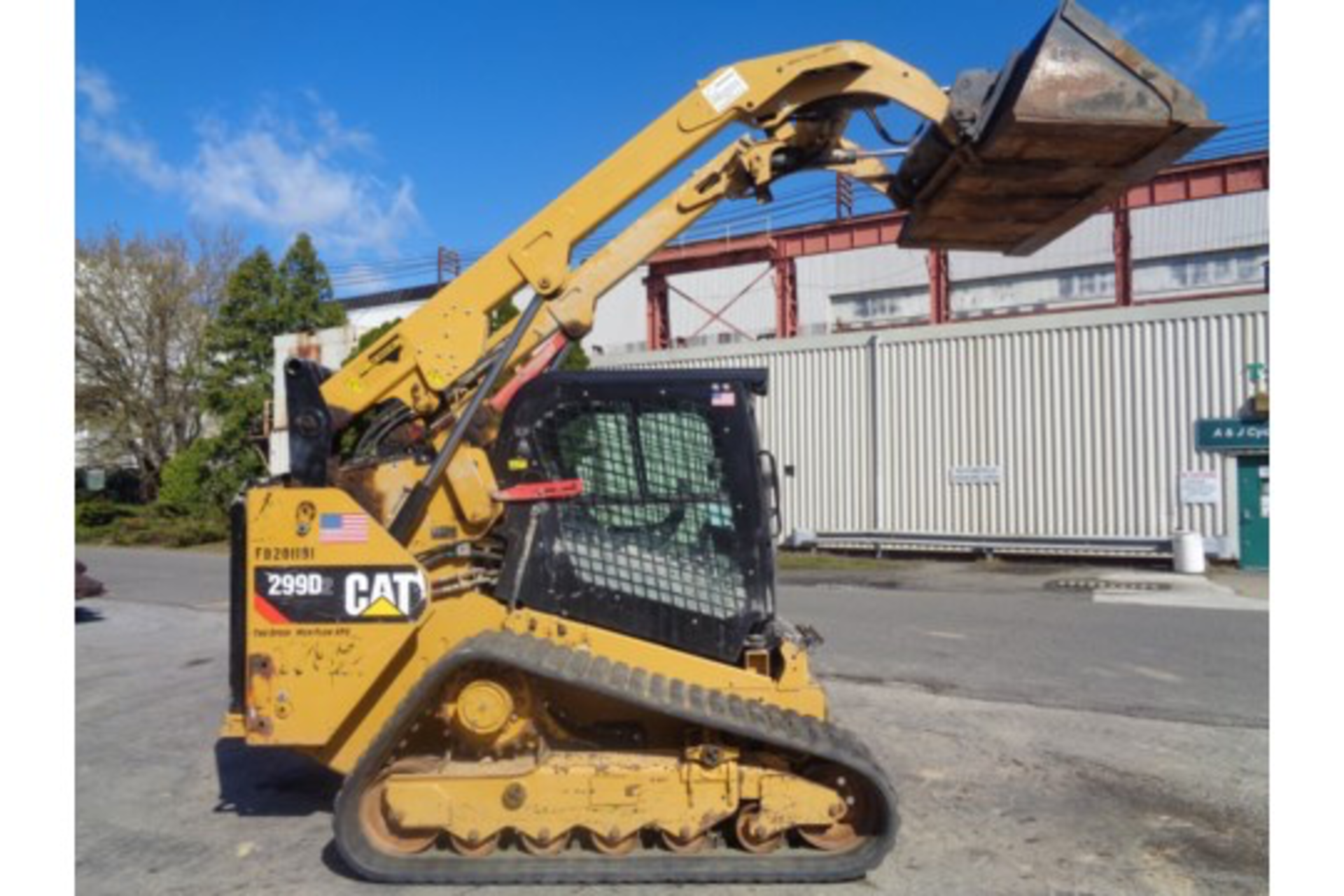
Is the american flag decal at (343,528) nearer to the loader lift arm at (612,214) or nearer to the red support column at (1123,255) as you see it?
the loader lift arm at (612,214)

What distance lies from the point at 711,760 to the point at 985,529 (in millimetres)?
15259

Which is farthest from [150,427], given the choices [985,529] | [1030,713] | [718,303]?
[1030,713]

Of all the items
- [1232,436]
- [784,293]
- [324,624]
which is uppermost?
[784,293]

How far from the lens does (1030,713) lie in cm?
646

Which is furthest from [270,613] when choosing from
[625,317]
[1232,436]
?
[625,317]

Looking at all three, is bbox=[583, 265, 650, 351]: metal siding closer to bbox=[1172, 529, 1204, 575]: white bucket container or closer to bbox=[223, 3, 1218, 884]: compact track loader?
bbox=[1172, 529, 1204, 575]: white bucket container

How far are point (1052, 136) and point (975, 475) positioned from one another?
49.2 ft

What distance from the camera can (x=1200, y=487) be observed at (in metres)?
16.2

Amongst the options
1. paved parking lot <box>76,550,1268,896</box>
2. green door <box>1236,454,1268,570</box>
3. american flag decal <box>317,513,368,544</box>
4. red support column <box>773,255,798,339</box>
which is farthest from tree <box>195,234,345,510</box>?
american flag decal <box>317,513,368,544</box>

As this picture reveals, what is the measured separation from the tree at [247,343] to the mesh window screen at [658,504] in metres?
24.8

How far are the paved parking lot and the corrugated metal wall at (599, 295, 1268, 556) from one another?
6.26 metres

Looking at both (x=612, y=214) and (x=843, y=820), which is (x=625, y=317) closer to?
(x=612, y=214)

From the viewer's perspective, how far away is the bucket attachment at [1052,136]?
12.3 feet

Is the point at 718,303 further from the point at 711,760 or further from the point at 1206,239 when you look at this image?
the point at 711,760
